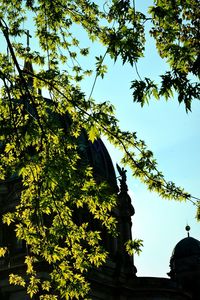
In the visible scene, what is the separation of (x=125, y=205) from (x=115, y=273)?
21.0 feet

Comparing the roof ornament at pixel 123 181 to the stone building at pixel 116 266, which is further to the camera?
the roof ornament at pixel 123 181

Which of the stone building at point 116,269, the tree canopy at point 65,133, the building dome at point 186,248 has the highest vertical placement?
the building dome at point 186,248

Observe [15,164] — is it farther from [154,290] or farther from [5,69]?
[154,290]

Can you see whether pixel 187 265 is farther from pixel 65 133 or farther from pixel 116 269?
pixel 65 133

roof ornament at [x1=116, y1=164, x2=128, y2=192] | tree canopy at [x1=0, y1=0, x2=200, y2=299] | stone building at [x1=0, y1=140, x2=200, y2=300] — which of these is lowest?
tree canopy at [x1=0, y1=0, x2=200, y2=299]

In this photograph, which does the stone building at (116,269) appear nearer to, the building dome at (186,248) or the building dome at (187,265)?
the building dome at (187,265)

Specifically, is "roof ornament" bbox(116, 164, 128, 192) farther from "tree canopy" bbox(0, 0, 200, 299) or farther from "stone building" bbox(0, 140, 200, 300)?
"tree canopy" bbox(0, 0, 200, 299)

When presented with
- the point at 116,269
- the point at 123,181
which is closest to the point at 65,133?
the point at 116,269

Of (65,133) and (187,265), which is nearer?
(65,133)

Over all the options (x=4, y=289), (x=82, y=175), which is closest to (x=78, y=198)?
(x=82, y=175)

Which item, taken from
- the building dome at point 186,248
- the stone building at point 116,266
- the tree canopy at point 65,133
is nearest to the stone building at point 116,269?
the stone building at point 116,266

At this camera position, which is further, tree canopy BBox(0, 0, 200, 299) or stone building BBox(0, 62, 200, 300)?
stone building BBox(0, 62, 200, 300)

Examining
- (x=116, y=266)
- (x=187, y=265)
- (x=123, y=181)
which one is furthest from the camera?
(x=187, y=265)

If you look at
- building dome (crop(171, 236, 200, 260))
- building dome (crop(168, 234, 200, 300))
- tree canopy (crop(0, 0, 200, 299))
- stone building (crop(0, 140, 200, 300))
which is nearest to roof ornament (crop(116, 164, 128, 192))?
stone building (crop(0, 140, 200, 300))
